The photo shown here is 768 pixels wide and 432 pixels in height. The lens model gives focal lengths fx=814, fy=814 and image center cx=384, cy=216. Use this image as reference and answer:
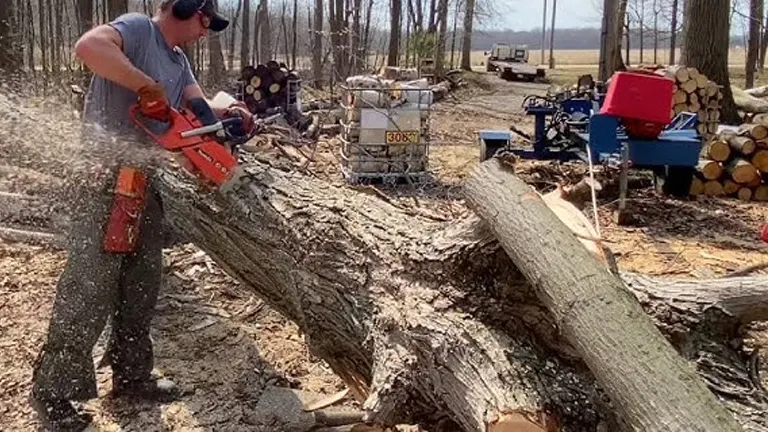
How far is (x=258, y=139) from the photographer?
9.21 m

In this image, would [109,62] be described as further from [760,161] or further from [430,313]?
[760,161]

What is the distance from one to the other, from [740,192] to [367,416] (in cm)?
636

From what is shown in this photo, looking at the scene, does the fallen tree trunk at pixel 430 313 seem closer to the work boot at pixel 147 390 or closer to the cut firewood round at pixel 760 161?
the work boot at pixel 147 390

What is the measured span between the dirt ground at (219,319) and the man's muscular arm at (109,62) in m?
1.31

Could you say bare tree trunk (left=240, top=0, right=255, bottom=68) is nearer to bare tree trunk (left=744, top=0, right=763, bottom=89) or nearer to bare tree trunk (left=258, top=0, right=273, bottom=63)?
bare tree trunk (left=258, top=0, right=273, bottom=63)

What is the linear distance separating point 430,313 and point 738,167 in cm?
610

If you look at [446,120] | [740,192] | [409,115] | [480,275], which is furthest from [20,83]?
[480,275]

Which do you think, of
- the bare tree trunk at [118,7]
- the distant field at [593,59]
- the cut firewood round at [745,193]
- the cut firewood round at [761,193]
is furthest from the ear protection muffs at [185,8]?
the distant field at [593,59]

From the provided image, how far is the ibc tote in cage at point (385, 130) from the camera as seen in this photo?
319 inches

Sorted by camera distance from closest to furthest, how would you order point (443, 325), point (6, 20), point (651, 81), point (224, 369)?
point (443, 325)
point (224, 369)
point (651, 81)
point (6, 20)

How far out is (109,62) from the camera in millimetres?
3090

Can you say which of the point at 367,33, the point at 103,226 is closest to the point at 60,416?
the point at 103,226

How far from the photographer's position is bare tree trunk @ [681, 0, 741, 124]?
11125 millimetres

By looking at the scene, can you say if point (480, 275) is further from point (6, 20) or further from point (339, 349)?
point (6, 20)
